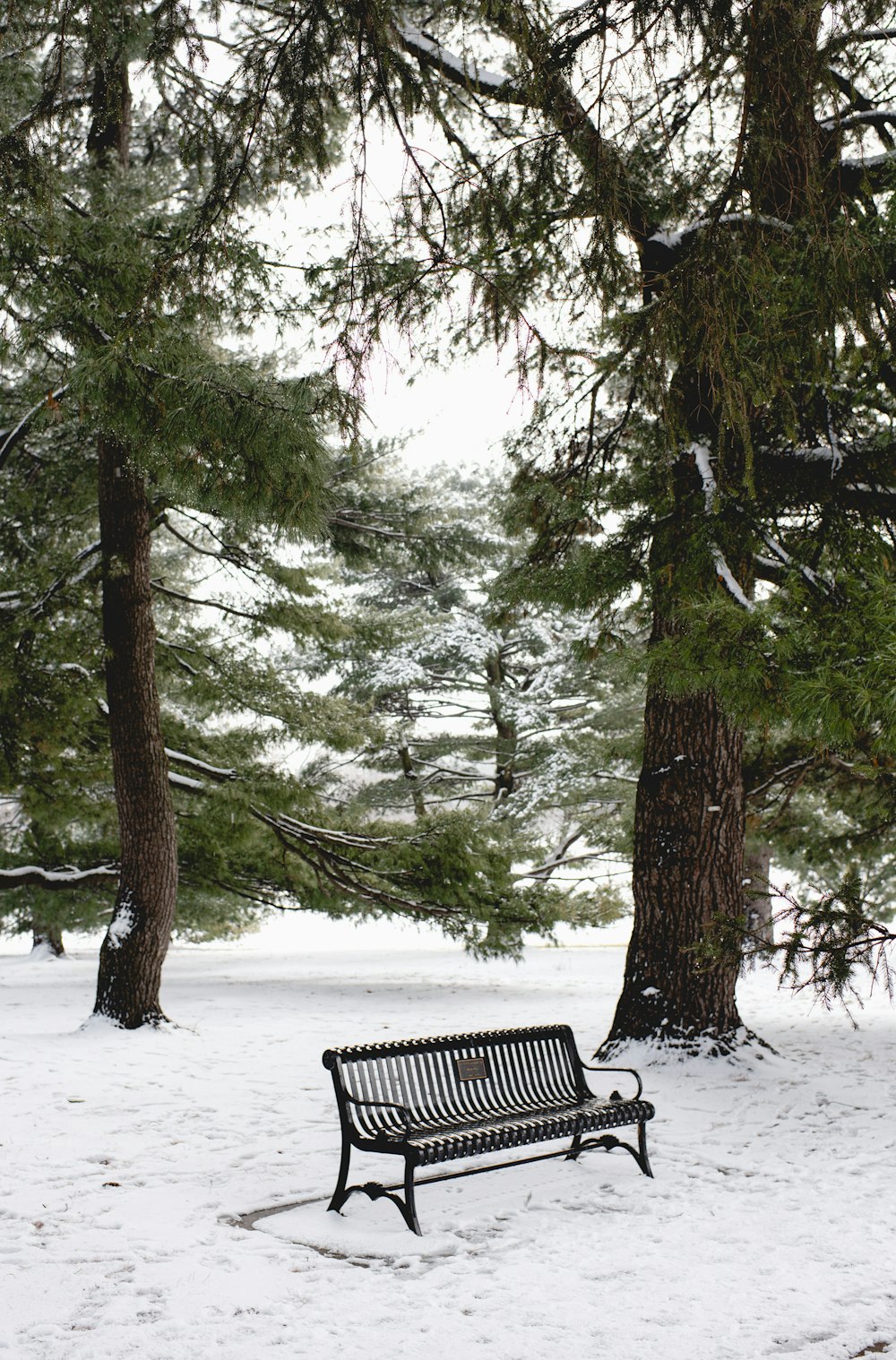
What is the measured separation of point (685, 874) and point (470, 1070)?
2.92 meters

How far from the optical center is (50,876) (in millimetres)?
11977

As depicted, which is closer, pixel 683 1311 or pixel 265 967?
pixel 683 1311

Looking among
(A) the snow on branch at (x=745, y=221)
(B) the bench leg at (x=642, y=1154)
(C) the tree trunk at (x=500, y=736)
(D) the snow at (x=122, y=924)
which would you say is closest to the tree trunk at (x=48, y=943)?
(C) the tree trunk at (x=500, y=736)

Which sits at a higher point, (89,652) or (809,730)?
(89,652)

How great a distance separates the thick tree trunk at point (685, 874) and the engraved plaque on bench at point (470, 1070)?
8.88 ft

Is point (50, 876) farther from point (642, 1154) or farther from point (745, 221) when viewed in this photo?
point (745, 221)

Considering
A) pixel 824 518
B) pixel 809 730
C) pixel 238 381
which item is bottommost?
pixel 809 730

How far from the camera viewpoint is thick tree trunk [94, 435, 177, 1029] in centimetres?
931

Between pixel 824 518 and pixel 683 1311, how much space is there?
4021mm

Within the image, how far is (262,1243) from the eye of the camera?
4.12m

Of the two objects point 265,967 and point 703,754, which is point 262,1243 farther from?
point 265,967

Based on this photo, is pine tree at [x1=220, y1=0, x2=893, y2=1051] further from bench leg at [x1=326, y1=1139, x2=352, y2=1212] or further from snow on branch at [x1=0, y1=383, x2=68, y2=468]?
snow on branch at [x1=0, y1=383, x2=68, y2=468]

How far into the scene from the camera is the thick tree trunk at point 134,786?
9312 mm

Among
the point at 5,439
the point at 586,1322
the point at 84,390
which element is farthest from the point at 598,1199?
the point at 5,439
